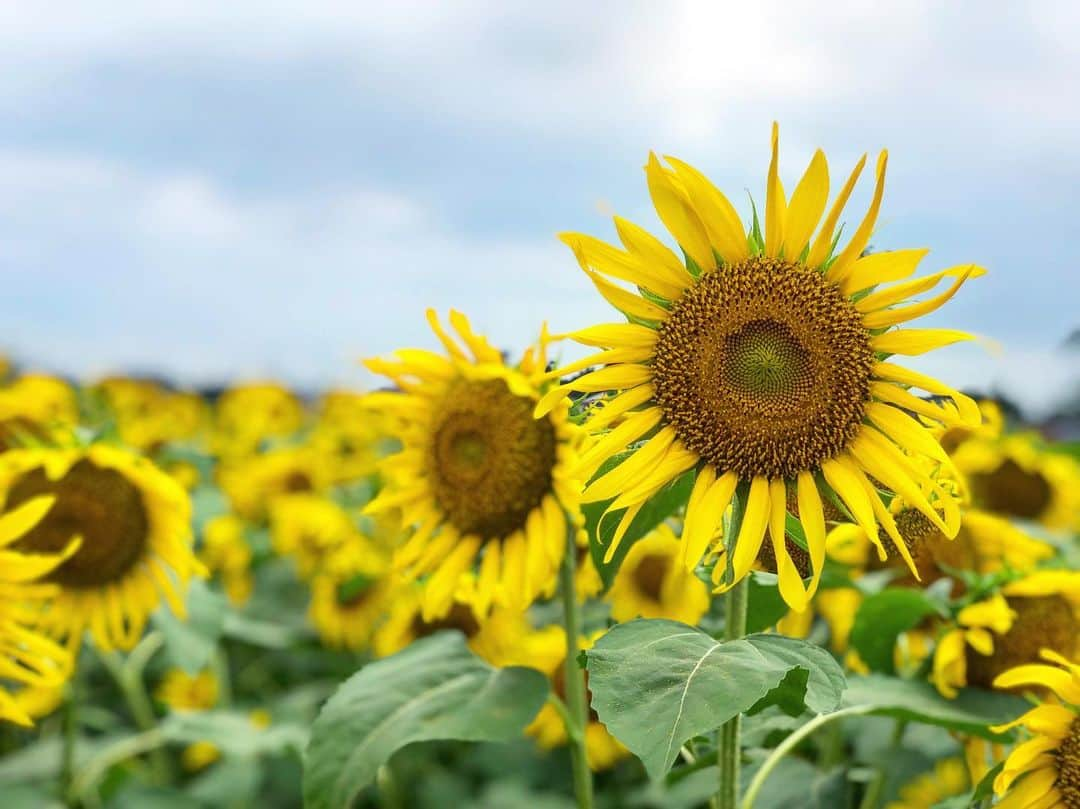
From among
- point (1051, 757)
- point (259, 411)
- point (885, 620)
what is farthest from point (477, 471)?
point (259, 411)

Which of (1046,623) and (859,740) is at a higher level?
(1046,623)

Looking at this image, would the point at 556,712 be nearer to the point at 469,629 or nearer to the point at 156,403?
the point at 469,629

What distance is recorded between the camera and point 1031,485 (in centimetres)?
457

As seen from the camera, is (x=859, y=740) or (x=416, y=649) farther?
(x=859, y=740)

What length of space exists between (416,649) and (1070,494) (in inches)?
137

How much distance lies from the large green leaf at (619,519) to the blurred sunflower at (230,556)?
144 inches

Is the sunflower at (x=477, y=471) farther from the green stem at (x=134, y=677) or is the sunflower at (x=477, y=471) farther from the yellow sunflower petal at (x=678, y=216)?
the green stem at (x=134, y=677)

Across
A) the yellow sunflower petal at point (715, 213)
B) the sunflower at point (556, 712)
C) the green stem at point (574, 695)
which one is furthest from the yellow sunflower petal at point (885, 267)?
the sunflower at point (556, 712)

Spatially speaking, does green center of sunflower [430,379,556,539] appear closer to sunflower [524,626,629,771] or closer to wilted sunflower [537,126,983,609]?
sunflower [524,626,629,771]

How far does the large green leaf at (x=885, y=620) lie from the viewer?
80.5 inches

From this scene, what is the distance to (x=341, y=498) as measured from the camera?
558cm

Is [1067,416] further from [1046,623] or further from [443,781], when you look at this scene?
[443,781]

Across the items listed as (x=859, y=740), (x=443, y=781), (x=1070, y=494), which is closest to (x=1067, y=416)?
(x=1070, y=494)

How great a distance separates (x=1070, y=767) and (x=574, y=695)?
793 millimetres
